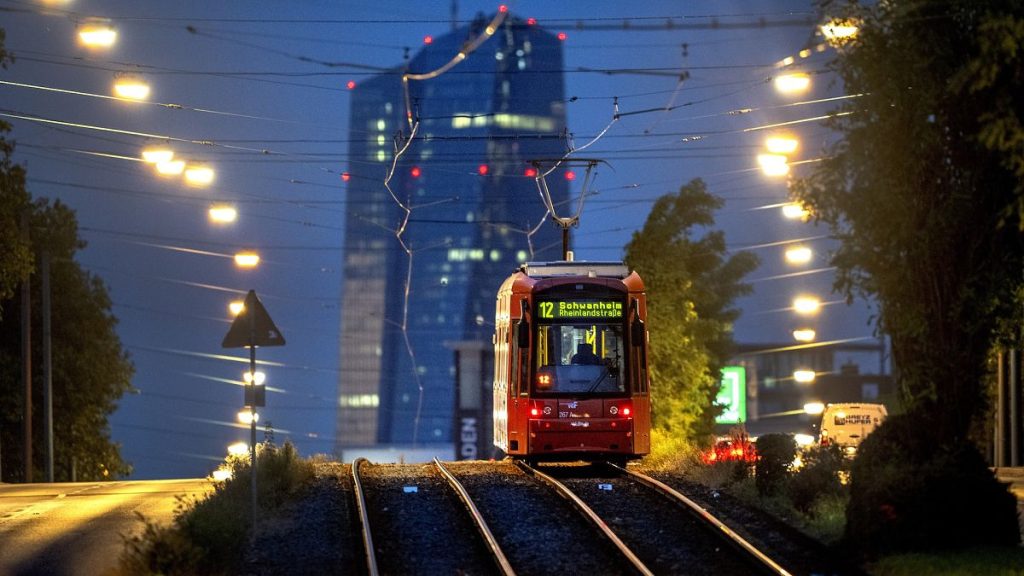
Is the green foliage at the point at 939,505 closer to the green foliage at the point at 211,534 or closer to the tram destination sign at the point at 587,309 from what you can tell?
the green foliage at the point at 211,534

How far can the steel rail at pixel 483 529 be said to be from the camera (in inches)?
627

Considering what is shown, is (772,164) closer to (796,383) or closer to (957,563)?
(957,563)

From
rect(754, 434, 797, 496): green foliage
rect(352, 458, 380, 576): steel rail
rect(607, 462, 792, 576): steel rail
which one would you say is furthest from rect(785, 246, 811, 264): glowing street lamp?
rect(754, 434, 797, 496): green foliage

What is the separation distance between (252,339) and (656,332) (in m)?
24.1

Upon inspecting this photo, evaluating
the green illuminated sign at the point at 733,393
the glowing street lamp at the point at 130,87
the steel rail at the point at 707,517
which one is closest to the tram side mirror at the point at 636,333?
the steel rail at the point at 707,517

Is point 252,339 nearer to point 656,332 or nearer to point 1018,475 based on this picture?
point 1018,475

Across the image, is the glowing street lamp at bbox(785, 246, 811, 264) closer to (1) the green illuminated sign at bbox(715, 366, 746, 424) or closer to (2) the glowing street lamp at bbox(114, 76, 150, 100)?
(1) the green illuminated sign at bbox(715, 366, 746, 424)

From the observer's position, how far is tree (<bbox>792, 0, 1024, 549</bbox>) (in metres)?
15.8

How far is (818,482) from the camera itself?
64.1 ft

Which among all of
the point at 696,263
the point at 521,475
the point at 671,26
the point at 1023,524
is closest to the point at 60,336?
the point at 696,263

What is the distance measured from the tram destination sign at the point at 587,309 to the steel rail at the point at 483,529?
3.29 metres

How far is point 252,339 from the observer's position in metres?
19.1

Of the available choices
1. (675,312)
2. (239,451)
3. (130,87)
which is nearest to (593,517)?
(239,451)

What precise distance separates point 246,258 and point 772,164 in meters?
14.5
